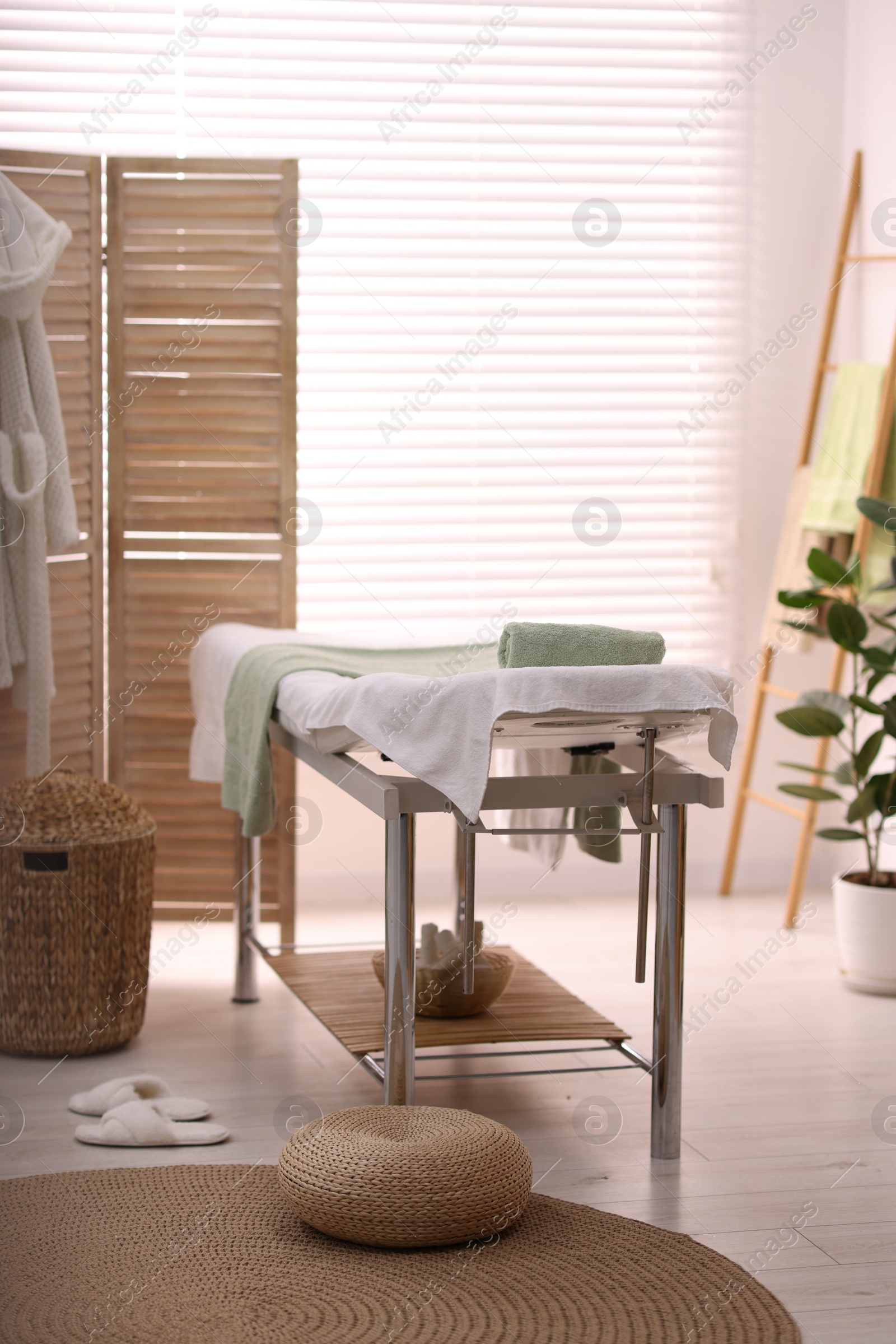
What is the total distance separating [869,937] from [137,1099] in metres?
1.71

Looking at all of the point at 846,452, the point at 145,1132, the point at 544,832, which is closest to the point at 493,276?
the point at 846,452

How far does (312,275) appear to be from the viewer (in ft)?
13.5

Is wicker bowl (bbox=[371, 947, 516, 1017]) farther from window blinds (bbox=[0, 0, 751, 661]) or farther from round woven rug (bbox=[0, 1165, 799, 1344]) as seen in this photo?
window blinds (bbox=[0, 0, 751, 661])

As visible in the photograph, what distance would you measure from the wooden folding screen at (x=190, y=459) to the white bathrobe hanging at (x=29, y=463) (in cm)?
27

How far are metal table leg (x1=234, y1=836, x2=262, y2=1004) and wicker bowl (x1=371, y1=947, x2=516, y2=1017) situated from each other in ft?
2.14

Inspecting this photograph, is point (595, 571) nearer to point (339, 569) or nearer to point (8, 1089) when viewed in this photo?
point (339, 569)

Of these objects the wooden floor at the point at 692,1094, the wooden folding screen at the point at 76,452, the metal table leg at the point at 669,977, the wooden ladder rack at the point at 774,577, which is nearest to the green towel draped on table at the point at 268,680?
the metal table leg at the point at 669,977

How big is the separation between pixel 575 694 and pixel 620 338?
240 cm

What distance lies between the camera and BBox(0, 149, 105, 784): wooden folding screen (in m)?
3.36

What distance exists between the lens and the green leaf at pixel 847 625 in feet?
11.4

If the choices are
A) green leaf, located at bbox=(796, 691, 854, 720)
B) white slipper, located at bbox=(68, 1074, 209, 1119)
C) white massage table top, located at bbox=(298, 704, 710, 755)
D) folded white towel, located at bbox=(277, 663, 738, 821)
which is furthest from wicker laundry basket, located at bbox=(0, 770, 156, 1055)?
green leaf, located at bbox=(796, 691, 854, 720)

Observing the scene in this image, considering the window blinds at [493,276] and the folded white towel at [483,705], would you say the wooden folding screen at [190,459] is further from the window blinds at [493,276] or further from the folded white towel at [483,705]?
the folded white towel at [483,705]

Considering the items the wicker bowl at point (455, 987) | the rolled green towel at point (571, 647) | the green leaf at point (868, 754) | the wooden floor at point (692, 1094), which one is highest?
the rolled green towel at point (571, 647)

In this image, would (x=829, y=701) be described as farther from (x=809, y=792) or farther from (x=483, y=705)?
(x=483, y=705)
